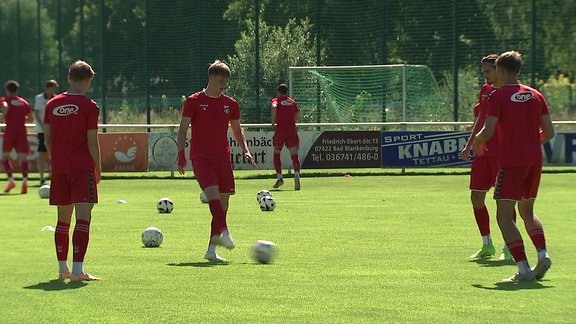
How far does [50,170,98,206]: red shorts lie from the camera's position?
9938mm

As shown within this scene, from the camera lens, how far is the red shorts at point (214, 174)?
11.9m

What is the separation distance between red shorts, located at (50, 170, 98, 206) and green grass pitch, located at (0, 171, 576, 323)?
762mm

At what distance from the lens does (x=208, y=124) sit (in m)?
12.0

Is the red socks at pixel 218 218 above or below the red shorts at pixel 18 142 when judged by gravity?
below

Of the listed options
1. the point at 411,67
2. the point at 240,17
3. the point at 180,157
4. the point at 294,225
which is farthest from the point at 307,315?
the point at 240,17

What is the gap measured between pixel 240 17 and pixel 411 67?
21.6 ft

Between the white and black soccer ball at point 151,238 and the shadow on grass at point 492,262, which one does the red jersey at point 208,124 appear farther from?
the shadow on grass at point 492,262

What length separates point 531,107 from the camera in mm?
9633

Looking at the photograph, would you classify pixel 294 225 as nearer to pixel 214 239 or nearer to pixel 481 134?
pixel 214 239

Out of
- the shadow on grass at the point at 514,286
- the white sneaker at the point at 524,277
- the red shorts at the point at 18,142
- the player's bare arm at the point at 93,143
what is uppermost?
the player's bare arm at the point at 93,143

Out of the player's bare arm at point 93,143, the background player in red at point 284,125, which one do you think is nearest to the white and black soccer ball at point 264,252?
the player's bare arm at point 93,143

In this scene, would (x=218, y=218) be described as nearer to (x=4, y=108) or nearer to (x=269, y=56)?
(x=4, y=108)

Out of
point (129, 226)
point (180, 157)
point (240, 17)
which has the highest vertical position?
point (240, 17)

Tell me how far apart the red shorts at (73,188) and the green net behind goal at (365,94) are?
24255mm
